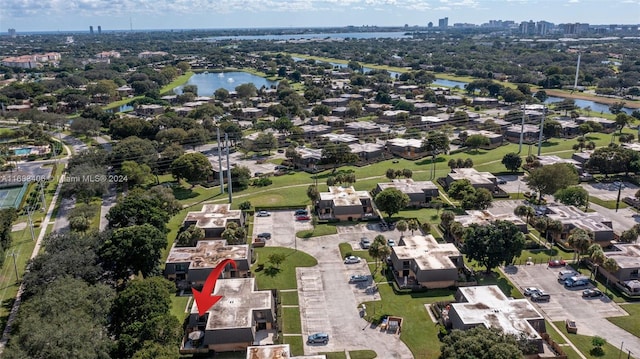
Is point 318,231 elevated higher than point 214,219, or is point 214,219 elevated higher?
point 214,219

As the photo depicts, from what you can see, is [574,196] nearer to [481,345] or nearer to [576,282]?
[576,282]

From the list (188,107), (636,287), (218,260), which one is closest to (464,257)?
(636,287)

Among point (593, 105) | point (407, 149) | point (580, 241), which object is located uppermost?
point (593, 105)

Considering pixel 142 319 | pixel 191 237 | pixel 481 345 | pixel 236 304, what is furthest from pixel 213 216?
pixel 481 345

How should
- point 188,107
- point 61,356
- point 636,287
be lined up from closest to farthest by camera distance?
point 61,356, point 636,287, point 188,107

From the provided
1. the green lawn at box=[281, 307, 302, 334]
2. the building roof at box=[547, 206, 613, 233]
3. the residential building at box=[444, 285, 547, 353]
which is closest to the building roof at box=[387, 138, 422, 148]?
the building roof at box=[547, 206, 613, 233]

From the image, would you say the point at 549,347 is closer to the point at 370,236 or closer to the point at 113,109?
the point at 370,236

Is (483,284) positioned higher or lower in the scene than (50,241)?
lower
